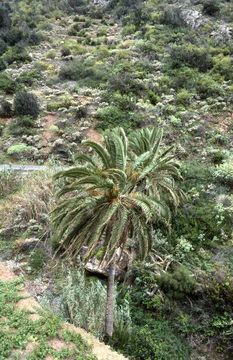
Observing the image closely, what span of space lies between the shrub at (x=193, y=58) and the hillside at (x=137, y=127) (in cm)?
7

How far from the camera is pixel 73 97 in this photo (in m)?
22.7

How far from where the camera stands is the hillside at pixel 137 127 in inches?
440

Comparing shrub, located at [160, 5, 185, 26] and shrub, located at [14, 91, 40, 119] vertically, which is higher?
shrub, located at [160, 5, 185, 26]

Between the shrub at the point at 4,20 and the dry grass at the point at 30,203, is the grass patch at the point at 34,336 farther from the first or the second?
the shrub at the point at 4,20

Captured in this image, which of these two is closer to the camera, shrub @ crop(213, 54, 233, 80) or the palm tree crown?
the palm tree crown

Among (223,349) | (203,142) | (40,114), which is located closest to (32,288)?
(223,349)

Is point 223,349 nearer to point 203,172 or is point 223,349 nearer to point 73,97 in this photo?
point 203,172

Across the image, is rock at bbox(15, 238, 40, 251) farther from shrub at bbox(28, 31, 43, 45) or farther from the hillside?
shrub at bbox(28, 31, 43, 45)

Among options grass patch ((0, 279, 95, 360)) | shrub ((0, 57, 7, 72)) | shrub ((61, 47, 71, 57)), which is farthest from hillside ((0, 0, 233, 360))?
grass patch ((0, 279, 95, 360))

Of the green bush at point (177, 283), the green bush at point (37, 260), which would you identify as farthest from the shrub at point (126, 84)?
the green bush at point (177, 283)

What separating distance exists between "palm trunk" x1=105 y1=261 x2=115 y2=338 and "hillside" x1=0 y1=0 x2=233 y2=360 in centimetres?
22

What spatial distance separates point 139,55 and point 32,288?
789 inches

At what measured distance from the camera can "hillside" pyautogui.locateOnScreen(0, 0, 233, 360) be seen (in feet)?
36.7

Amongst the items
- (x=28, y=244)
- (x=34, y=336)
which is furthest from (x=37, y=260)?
(x=34, y=336)
